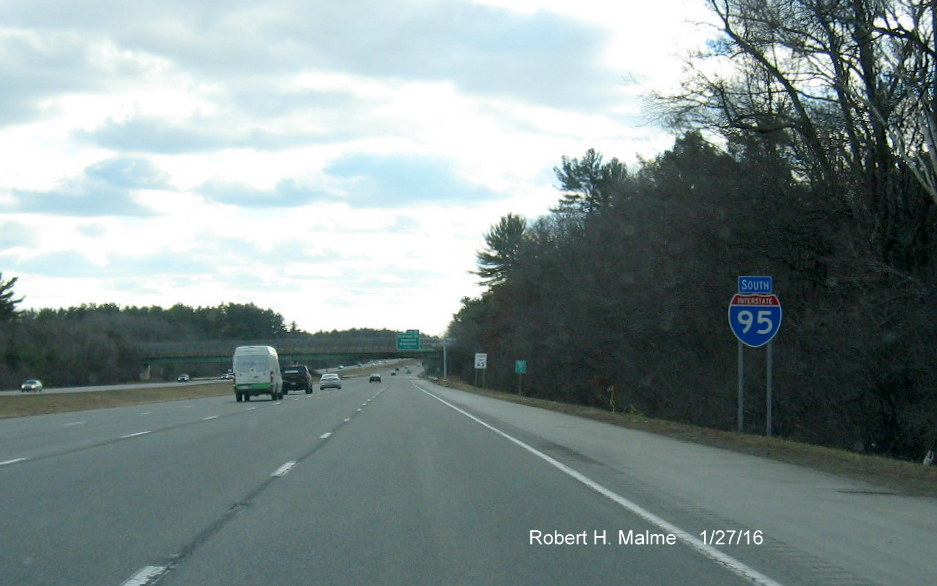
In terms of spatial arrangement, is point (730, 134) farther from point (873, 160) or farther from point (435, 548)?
point (435, 548)

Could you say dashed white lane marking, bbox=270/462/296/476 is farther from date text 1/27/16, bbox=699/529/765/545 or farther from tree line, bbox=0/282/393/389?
tree line, bbox=0/282/393/389

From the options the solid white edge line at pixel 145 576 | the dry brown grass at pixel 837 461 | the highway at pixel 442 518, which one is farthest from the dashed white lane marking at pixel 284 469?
the dry brown grass at pixel 837 461

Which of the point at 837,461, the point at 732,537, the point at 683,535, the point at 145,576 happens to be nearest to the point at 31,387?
the point at 837,461

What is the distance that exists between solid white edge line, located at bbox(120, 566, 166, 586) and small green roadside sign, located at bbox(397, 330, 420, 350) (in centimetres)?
9730

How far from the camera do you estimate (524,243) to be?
3573 inches

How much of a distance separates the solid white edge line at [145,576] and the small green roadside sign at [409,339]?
97299mm

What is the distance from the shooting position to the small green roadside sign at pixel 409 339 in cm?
10512

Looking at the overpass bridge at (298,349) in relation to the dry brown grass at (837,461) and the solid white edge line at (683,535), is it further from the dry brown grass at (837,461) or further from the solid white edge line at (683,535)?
the solid white edge line at (683,535)

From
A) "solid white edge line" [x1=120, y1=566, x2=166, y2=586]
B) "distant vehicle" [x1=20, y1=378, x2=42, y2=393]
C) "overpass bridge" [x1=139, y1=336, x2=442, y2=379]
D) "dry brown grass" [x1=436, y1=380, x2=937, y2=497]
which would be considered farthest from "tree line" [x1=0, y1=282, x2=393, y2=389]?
"solid white edge line" [x1=120, y1=566, x2=166, y2=586]

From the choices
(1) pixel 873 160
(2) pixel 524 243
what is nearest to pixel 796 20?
(1) pixel 873 160

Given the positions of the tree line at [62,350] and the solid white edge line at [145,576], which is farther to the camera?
the tree line at [62,350]

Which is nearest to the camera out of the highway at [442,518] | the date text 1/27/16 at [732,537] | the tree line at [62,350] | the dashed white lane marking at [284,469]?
the highway at [442,518]

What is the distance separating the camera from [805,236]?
2827cm

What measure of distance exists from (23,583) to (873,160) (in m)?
22.4
